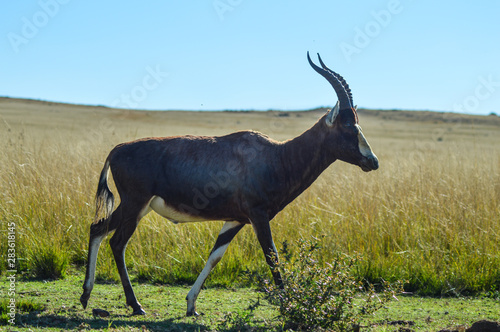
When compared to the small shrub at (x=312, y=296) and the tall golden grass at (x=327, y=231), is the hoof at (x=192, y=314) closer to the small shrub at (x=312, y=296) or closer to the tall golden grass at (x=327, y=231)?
the small shrub at (x=312, y=296)

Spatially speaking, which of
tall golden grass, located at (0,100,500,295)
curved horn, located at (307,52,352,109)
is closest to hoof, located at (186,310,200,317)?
tall golden grass, located at (0,100,500,295)

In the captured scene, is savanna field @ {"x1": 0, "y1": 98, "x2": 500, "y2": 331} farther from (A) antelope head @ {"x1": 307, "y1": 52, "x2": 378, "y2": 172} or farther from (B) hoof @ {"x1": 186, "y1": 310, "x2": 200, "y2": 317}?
(A) antelope head @ {"x1": 307, "y1": 52, "x2": 378, "y2": 172}

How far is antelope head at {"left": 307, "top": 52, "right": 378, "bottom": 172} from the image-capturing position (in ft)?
19.5

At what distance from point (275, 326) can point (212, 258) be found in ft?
3.53

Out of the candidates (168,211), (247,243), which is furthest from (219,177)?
(247,243)

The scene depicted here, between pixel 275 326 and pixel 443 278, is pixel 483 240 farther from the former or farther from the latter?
pixel 275 326

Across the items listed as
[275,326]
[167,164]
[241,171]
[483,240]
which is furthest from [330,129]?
[483,240]

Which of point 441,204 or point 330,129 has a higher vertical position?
point 330,129

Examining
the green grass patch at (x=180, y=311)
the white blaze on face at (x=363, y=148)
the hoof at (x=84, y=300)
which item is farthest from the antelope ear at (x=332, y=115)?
the hoof at (x=84, y=300)

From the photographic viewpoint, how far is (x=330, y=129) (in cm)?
614

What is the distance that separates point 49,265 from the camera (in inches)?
297

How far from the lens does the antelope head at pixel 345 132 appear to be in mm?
5934

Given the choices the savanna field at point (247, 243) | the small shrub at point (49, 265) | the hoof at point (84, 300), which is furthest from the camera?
the small shrub at point (49, 265)

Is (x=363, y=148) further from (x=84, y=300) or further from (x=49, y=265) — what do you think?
(x=49, y=265)
